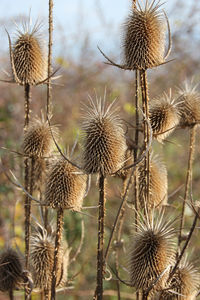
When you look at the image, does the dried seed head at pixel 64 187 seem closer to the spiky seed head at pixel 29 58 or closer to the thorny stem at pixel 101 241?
the thorny stem at pixel 101 241

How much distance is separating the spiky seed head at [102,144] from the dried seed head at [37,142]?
0.39 m

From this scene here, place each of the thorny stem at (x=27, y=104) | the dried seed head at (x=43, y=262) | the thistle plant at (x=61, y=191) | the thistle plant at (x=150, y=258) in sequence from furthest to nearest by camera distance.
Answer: the thorny stem at (x=27, y=104) → the dried seed head at (x=43, y=262) → the thistle plant at (x=61, y=191) → the thistle plant at (x=150, y=258)

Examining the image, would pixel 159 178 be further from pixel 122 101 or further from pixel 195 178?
pixel 122 101

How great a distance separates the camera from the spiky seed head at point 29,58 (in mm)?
2348

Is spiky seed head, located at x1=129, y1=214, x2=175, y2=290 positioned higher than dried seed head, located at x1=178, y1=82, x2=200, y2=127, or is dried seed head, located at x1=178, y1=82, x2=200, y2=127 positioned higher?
dried seed head, located at x1=178, y1=82, x2=200, y2=127

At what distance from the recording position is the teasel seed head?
2.20 m

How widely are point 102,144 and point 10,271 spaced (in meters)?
0.89

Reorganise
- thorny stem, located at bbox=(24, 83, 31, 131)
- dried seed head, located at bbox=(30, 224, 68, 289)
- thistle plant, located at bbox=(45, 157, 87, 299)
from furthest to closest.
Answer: thorny stem, located at bbox=(24, 83, 31, 131)
dried seed head, located at bbox=(30, 224, 68, 289)
thistle plant, located at bbox=(45, 157, 87, 299)

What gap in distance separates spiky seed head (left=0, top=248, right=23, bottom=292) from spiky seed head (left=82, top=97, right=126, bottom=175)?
72 cm

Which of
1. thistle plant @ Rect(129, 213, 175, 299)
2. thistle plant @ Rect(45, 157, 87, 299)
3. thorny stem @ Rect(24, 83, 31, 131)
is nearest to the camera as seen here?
thistle plant @ Rect(129, 213, 175, 299)

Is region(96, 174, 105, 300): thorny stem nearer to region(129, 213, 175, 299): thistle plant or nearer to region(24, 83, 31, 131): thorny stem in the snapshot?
region(129, 213, 175, 299): thistle plant

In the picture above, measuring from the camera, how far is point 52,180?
199 cm

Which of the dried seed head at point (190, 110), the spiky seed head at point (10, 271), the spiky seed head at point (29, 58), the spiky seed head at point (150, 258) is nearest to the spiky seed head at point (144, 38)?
the dried seed head at point (190, 110)

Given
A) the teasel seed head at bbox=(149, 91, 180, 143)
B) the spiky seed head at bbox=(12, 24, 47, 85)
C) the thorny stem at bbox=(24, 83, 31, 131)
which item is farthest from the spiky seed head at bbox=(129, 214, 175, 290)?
the spiky seed head at bbox=(12, 24, 47, 85)
